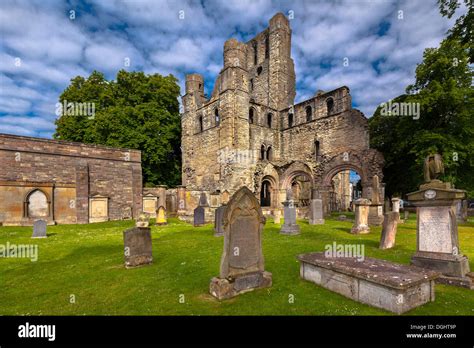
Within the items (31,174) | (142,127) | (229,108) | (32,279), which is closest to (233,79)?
(229,108)

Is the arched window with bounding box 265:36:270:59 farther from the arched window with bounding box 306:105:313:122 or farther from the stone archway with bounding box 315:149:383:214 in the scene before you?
the stone archway with bounding box 315:149:383:214

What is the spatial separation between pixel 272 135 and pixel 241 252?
22.5m

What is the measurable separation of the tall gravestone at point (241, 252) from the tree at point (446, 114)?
547 inches

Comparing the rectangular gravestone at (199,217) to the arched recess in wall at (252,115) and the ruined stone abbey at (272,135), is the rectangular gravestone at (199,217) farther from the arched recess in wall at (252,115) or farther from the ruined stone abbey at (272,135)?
the arched recess in wall at (252,115)

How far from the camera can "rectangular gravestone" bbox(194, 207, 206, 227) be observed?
14.5 meters

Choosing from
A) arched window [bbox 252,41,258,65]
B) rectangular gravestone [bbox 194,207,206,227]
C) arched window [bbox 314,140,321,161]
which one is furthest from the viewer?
arched window [bbox 252,41,258,65]

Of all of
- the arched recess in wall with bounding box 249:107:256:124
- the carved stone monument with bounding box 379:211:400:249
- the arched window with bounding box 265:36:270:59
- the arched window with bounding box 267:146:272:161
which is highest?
the arched window with bounding box 265:36:270:59

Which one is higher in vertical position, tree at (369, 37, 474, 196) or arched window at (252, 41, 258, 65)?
arched window at (252, 41, 258, 65)
